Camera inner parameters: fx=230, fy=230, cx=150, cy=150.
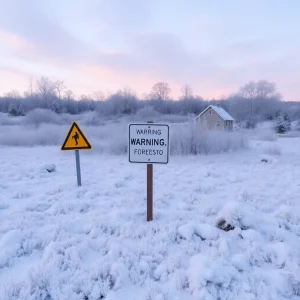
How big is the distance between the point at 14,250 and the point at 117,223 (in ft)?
4.20

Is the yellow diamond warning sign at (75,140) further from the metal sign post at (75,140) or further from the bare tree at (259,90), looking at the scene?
the bare tree at (259,90)

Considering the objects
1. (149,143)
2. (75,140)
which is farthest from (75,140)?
(149,143)

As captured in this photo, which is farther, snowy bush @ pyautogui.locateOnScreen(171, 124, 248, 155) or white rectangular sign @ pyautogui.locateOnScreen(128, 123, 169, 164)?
snowy bush @ pyautogui.locateOnScreen(171, 124, 248, 155)

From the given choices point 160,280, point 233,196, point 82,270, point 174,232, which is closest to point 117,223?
point 174,232

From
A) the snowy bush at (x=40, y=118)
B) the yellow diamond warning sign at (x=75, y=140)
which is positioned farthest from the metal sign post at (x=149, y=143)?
the snowy bush at (x=40, y=118)

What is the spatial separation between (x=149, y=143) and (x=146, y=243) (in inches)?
52.2

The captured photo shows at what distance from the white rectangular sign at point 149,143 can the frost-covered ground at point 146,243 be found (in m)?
0.96

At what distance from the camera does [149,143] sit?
10.8ft

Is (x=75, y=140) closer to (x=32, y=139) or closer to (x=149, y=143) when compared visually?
(x=149, y=143)

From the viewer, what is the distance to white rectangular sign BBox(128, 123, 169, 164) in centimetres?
324

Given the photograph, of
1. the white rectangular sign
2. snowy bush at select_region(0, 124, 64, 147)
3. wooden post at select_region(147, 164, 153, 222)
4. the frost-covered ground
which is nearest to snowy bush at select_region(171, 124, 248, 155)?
the frost-covered ground

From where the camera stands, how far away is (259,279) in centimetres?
220

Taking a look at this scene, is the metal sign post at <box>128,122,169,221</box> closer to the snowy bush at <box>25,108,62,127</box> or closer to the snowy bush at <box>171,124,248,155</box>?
the snowy bush at <box>171,124,248,155</box>

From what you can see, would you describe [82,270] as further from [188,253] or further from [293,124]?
[293,124]
